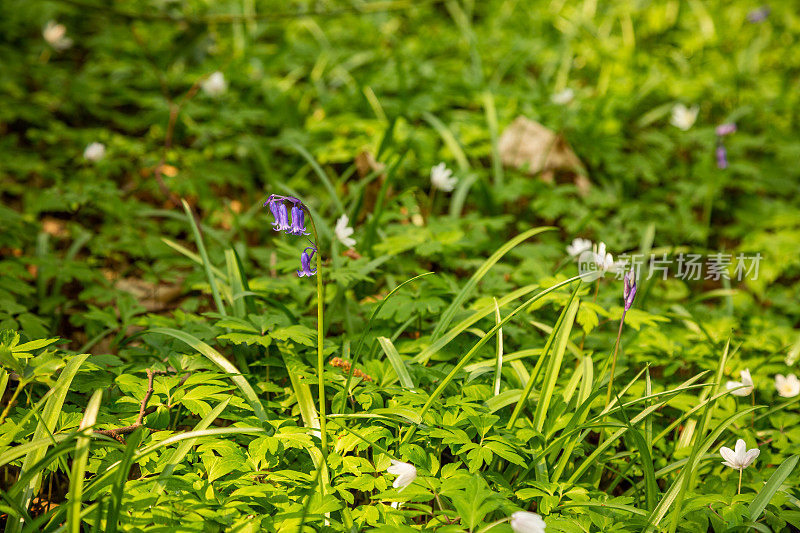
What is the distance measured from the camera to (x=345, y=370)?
69.2 inches

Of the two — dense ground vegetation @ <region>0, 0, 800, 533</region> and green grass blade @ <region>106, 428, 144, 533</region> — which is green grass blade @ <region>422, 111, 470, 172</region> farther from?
green grass blade @ <region>106, 428, 144, 533</region>

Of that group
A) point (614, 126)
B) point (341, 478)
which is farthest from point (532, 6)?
point (341, 478)

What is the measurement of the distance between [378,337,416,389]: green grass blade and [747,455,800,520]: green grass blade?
3.10ft

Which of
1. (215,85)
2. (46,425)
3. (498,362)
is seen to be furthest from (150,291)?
(498,362)

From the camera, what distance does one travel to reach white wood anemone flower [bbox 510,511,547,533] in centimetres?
114

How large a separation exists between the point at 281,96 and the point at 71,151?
1353 millimetres

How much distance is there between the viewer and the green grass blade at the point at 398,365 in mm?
1665

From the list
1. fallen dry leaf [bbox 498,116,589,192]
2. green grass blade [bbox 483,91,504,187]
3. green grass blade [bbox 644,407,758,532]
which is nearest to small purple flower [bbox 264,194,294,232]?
green grass blade [bbox 644,407,758,532]

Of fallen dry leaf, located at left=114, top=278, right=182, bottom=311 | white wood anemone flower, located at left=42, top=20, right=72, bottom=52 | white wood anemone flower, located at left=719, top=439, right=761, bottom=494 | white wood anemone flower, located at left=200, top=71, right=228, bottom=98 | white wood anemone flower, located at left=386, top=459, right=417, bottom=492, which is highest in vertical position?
white wood anemone flower, located at left=42, top=20, right=72, bottom=52

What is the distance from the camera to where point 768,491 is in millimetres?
1474

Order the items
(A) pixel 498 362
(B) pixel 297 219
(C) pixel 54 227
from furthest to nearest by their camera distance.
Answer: (C) pixel 54 227, (A) pixel 498 362, (B) pixel 297 219

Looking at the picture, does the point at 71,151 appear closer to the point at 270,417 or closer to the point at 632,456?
the point at 270,417

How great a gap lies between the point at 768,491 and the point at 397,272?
1.51 m

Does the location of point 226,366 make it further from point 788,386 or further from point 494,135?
point 494,135
